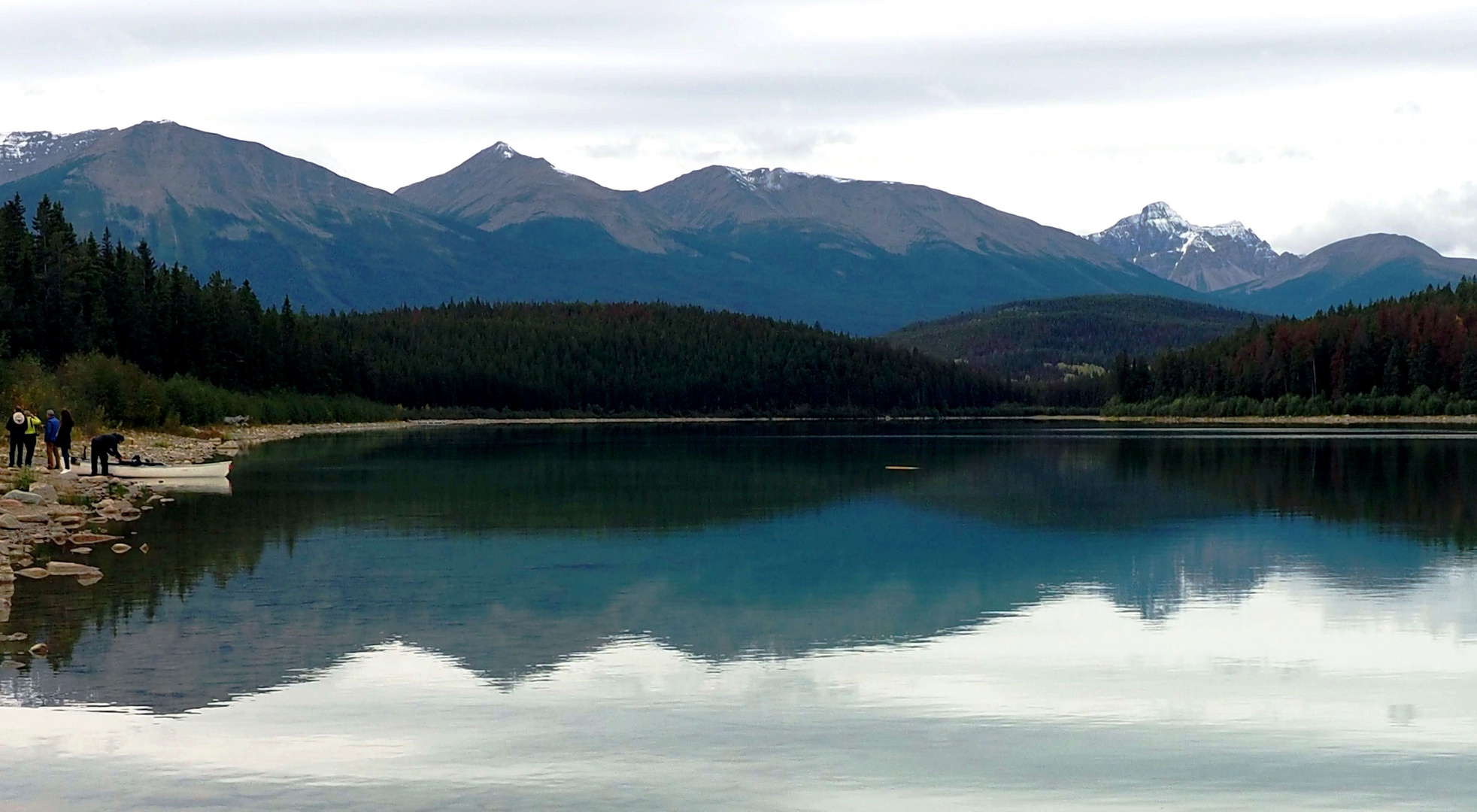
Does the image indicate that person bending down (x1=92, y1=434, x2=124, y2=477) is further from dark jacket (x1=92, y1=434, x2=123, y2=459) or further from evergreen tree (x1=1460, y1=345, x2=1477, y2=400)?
evergreen tree (x1=1460, y1=345, x2=1477, y2=400)

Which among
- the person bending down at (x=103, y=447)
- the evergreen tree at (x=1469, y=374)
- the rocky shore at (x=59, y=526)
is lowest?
the rocky shore at (x=59, y=526)

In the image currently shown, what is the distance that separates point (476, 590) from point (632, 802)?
42.6 feet

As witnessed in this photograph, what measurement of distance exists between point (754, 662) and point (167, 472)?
33.1 m

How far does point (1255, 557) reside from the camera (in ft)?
103

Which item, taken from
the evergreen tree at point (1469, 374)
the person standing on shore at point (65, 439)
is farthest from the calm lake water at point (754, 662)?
the evergreen tree at point (1469, 374)

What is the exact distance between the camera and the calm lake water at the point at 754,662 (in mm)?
14023

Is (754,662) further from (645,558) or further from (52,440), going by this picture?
(52,440)

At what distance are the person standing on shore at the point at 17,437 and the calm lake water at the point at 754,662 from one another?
19.8 feet

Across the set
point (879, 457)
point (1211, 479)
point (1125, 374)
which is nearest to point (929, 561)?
point (1211, 479)

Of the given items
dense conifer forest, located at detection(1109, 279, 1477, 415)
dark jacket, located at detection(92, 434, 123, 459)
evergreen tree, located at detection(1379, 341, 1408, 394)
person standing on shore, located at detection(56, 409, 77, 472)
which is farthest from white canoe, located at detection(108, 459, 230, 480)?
evergreen tree, located at detection(1379, 341, 1408, 394)

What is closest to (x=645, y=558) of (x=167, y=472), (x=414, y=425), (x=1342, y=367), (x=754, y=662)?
(x=754, y=662)

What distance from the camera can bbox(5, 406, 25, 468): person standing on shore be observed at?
43.2 m

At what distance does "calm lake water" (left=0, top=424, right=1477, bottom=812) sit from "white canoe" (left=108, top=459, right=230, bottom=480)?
20.8ft

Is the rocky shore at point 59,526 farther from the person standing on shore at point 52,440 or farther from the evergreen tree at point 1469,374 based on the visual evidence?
the evergreen tree at point 1469,374
